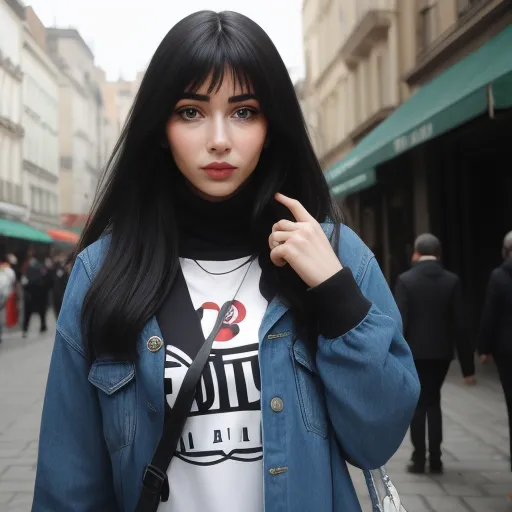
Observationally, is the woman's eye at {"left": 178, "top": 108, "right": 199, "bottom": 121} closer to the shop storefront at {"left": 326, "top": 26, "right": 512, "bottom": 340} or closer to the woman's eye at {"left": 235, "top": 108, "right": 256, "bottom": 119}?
the woman's eye at {"left": 235, "top": 108, "right": 256, "bottom": 119}

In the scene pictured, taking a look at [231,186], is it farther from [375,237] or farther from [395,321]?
[375,237]

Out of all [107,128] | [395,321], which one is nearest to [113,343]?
[395,321]

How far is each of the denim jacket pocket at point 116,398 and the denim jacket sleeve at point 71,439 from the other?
4 cm

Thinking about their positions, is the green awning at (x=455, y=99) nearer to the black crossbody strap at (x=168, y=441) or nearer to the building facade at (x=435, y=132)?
the building facade at (x=435, y=132)

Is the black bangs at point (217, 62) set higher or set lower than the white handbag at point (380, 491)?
higher

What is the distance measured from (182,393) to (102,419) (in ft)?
0.74

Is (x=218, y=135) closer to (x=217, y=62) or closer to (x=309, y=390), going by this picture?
(x=217, y=62)

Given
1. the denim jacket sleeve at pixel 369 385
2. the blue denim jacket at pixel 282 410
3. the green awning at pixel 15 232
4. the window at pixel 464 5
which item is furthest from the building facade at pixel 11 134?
the denim jacket sleeve at pixel 369 385

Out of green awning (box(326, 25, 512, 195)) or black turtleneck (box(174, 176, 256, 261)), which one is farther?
green awning (box(326, 25, 512, 195))

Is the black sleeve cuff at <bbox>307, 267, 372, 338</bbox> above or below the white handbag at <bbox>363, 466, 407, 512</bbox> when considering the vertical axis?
above

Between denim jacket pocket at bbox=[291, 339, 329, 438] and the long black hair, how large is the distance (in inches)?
4.0

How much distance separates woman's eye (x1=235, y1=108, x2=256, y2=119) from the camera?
1.60 meters

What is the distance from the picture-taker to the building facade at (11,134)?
23984mm

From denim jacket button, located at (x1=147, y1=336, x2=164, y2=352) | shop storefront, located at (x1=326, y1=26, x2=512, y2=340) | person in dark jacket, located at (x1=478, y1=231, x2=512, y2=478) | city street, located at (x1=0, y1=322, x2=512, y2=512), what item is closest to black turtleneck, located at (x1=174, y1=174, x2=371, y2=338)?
denim jacket button, located at (x1=147, y1=336, x2=164, y2=352)
